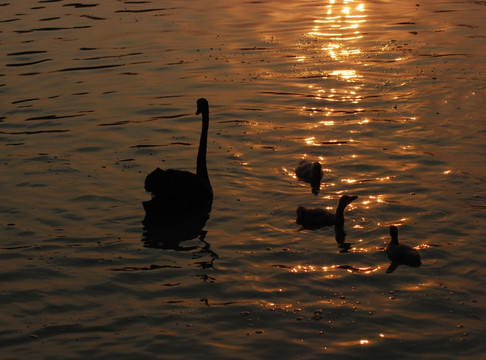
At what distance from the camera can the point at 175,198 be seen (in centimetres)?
1276

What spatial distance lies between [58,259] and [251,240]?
2494 millimetres

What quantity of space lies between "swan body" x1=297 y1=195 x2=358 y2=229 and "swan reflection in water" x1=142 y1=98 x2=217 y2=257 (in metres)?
1.36

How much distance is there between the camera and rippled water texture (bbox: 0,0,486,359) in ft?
31.7

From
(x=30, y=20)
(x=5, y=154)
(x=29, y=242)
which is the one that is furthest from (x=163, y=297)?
(x=30, y=20)

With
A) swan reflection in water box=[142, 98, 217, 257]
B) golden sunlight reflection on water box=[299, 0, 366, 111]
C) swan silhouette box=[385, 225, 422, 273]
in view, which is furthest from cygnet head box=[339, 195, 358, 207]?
golden sunlight reflection on water box=[299, 0, 366, 111]

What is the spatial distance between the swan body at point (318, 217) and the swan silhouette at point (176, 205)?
144 cm

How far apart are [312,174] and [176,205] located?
2.19 metres

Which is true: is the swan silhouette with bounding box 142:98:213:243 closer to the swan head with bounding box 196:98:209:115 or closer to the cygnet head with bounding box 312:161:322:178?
the swan head with bounding box 196:98:209:115

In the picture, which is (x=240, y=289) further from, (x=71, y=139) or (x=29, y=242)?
(x=71, y=139)

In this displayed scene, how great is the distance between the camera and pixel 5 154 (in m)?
15.6

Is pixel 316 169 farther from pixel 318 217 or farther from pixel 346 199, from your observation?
pixel 318 217

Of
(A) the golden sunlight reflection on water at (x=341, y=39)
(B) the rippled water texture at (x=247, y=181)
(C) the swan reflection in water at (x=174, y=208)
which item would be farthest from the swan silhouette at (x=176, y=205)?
(A) the golden sunlight reflection on water at (x=341, y=39)

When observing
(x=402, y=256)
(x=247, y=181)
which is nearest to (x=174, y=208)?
(x=247, y=181)

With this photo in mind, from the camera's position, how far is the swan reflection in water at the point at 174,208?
12414 mm
